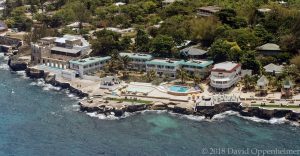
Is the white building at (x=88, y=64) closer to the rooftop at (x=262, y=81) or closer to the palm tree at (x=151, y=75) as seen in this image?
the palm tree at (x=151, y=75)

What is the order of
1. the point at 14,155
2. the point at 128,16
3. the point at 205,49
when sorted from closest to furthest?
the point at 14,155 → the point at 205,49 → the point at 128,16

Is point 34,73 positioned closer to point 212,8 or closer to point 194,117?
point 194,117

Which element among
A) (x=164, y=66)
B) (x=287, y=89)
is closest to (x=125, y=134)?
(x=164, y=66)

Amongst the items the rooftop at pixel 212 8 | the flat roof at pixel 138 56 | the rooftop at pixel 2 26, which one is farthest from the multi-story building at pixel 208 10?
the rooftop at pixel 2 26

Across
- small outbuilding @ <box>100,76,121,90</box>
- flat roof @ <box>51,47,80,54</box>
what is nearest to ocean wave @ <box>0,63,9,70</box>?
flat roof @ <box>51,47,80,54</box>

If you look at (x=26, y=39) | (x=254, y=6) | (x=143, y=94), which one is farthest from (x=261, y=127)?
(x=26, y=39)

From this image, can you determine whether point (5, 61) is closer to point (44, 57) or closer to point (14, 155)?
point (44, 57)
